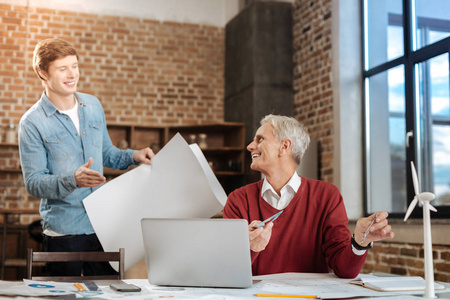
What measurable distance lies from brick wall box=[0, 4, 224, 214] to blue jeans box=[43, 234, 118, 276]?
4140 mm

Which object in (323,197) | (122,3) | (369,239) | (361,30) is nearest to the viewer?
(369,239)

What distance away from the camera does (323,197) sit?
229 cm

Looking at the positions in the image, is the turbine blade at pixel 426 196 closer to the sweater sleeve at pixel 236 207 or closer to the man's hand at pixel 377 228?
the man's hand at pixel 377 228

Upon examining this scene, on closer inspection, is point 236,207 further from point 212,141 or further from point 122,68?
point 122,68

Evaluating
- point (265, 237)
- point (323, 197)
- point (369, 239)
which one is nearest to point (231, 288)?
point (265, 237)

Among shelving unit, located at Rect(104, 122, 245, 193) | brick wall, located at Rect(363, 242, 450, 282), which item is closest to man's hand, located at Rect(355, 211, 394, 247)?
brick wall, located at Rect(363, 242, 450, 282)

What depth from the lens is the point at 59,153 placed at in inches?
102

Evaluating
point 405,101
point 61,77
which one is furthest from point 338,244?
point 405,101

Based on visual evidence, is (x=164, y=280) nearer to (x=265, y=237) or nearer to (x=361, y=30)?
(x=265, y=237)

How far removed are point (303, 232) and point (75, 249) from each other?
42.6 inches

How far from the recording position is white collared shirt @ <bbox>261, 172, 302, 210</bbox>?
2.34m

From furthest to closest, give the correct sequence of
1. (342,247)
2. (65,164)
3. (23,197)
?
(23,197) → (65,164) → (342,247)

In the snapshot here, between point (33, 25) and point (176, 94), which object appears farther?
point (176, 94)

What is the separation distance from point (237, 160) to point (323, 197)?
438 cm
